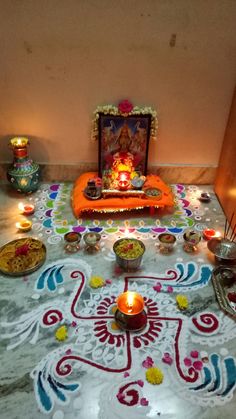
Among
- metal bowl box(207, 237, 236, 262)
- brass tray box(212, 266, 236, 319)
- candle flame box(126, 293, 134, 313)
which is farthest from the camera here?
metal bowl box(207, 237, 236, 262)

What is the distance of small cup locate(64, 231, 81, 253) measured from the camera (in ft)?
11.3

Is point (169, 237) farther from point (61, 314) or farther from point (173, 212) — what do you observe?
point (61, 314)

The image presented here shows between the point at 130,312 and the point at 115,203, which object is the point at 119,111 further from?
the point at 130,312

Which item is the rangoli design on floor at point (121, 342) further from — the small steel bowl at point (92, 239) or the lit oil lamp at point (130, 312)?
the small steel bowl at point (92, 239)

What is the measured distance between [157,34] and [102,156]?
1.62 meters

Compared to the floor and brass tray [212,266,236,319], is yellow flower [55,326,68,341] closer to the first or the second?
the floor

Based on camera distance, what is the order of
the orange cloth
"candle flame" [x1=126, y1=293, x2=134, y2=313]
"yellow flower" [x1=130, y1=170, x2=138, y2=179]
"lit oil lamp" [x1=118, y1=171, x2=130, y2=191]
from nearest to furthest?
"candle flame" [x1=126, y1=293, x2=134, y2=313] < the orange cloth < "lit oil lamp" [x1=118, y1=171, x2=130, y2=191] < "yellow flower" [x1=130, y1=170, x2=138, y2=179]

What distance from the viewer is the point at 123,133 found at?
4211 millimetres

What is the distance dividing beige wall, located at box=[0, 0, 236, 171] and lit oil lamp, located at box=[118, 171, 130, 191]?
0.62 meters

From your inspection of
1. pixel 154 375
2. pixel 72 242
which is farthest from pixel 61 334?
pixel 72 242

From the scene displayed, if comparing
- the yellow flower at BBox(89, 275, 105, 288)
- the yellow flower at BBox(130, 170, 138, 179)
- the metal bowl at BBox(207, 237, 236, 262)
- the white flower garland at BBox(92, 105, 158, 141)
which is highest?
the white flower garland at BBox(92, 105, 158, 141)

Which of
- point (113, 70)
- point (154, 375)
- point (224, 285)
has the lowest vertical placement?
point (154, 375)

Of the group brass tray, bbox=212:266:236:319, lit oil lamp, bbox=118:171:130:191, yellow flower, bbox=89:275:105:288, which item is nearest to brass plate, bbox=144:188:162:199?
lit oil lamp, bbox=118:171:130:191

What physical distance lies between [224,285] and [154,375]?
115 centimetres
